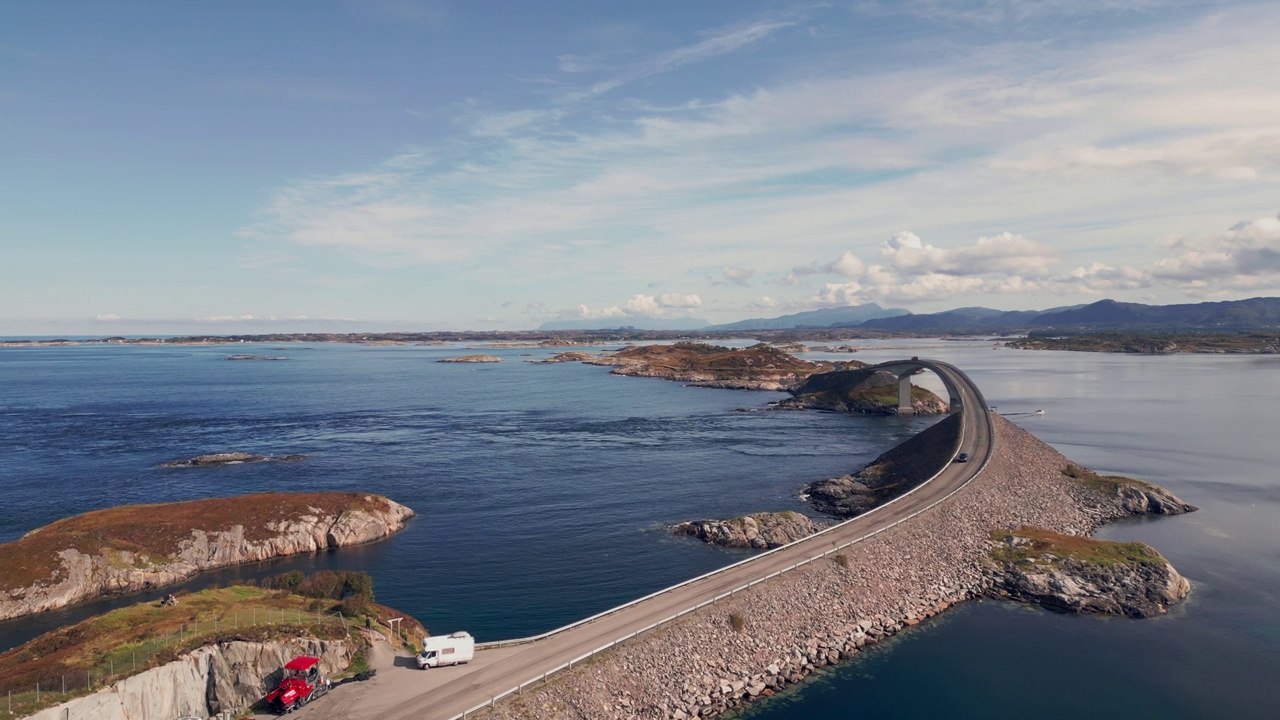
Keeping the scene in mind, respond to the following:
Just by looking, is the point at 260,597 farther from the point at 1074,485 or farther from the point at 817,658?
the point at 1074,485

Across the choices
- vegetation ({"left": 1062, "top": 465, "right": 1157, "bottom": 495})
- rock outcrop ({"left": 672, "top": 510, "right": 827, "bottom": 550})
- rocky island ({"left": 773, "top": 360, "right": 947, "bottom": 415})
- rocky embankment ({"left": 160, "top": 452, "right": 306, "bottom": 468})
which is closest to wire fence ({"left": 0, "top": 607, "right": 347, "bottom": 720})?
rock outcrop ({"left": 672, "top": 510, "right": 827, "bottom": 550})

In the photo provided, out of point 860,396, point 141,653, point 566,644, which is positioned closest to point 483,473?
point 566,644

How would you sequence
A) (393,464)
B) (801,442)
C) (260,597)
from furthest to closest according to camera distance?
(801,442) → (393,464) → (260,597)

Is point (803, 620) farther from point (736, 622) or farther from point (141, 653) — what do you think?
point (141, 653)

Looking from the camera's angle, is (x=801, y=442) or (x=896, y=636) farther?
(x=801, y=442)

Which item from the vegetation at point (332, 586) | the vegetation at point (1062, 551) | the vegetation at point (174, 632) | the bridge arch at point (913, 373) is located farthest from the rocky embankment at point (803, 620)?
the bridge arch at point (913, 373)

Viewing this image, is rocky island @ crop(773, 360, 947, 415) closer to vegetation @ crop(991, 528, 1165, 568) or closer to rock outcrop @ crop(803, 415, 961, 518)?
rock outcrop @ crop(803, 415, 961, 518)

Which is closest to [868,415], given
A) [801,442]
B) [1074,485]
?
[801,442]
